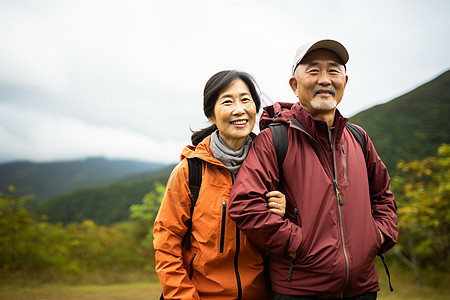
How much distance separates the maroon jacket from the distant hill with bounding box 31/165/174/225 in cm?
1592

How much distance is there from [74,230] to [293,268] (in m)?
7.60

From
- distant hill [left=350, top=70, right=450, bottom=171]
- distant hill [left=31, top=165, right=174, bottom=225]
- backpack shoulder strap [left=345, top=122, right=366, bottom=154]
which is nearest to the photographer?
backpack shoulder strap [left=345, top=122, right=366, bottom=154]

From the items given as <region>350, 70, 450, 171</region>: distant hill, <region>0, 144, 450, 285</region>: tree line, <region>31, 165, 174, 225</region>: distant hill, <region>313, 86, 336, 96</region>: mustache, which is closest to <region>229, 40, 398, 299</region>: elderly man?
<region>313, 86, 336, 96</region>: mustache

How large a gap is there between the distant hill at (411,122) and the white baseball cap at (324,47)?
305 inches

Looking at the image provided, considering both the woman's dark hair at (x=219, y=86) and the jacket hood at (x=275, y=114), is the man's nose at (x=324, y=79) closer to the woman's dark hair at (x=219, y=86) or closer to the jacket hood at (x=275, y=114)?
the jacket hood at (x=275, y=114)

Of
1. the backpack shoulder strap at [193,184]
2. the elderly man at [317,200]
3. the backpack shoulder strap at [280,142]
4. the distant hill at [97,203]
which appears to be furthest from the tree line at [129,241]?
the distant hill at [97,203]

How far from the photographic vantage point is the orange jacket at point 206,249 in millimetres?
1888

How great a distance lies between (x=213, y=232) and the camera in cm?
190

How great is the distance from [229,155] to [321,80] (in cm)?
81

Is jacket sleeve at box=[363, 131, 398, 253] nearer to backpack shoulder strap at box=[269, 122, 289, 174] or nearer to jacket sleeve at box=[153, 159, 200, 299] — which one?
backpack shoulder strap at box=[269, 122, 289, 174]

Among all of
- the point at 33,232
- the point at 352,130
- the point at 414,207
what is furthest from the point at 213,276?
the point at 33,232

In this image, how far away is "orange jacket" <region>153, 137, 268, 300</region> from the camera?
6.19ft

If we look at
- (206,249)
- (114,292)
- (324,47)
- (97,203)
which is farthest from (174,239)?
(97,203)

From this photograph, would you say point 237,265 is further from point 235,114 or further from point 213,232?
point 235,114
